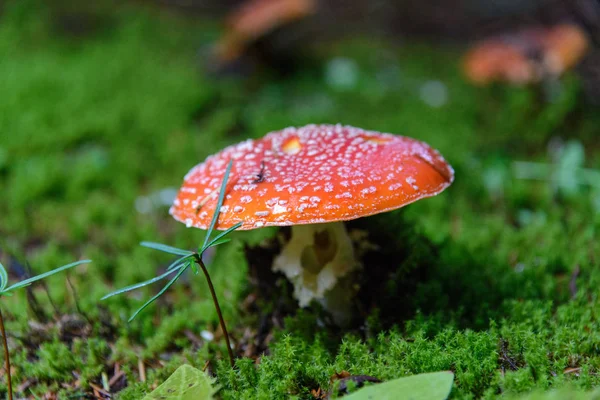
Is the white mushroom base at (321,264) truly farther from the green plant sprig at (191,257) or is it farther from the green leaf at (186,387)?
the green leaf at (186,387)

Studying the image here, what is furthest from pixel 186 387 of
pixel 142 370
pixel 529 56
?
pixel 529 56

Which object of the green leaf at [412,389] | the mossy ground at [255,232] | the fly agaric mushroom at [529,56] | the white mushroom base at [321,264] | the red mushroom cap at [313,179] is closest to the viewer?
the green leaf at [412,389]

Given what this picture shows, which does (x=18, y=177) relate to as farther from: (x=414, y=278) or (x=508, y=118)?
(x=508, y=118)

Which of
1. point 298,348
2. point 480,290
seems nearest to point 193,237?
point 298,348

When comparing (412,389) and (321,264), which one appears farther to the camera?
(321,264)

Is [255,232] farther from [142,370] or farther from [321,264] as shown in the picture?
[142,370]

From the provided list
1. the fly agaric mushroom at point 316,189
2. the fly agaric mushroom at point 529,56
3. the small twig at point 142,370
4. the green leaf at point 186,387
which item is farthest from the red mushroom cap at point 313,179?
the fly agaric mushroom at point 529,56
